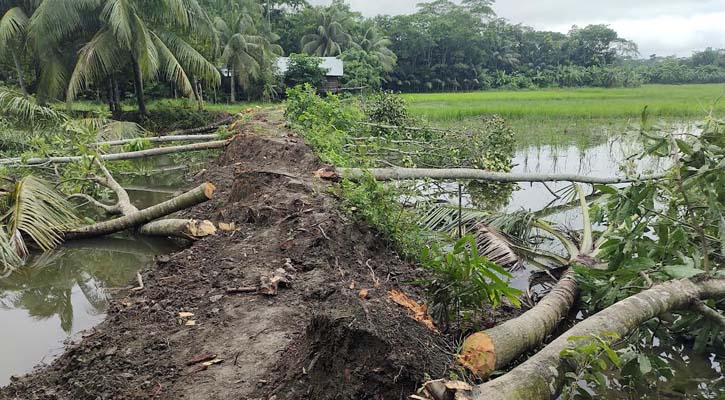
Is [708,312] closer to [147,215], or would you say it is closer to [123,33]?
[147,215]

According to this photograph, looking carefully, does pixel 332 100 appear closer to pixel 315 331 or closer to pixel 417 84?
pixel 315 331

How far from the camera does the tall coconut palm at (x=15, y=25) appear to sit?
46.6 feet

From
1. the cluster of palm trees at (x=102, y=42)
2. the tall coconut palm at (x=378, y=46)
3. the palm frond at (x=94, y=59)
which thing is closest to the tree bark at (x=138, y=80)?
the cluster of palm trees at (x=102, y=42)

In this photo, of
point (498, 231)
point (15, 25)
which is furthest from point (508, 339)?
point (15, 25)

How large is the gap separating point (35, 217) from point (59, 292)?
1165mm

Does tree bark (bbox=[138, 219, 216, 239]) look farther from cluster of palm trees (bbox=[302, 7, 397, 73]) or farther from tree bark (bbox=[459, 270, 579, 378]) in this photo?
cluster of palm trees (bbox=[302, 7, 397, 73])

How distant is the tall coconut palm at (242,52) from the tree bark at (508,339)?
78.8 feet

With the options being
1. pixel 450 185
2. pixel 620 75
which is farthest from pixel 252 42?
pixel 620 75

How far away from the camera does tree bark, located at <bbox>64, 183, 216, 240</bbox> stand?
5.29 m

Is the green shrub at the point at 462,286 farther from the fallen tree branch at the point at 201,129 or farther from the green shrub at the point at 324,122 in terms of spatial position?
the fallen tree branch at the point at 201,129

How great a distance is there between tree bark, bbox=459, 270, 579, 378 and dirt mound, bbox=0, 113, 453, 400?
0.14 metres

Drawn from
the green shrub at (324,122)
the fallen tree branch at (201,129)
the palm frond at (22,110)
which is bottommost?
the fallen tree branch at (201,129)

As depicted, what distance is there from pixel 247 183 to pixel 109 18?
11.6 meters

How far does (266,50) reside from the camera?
86.8ft
